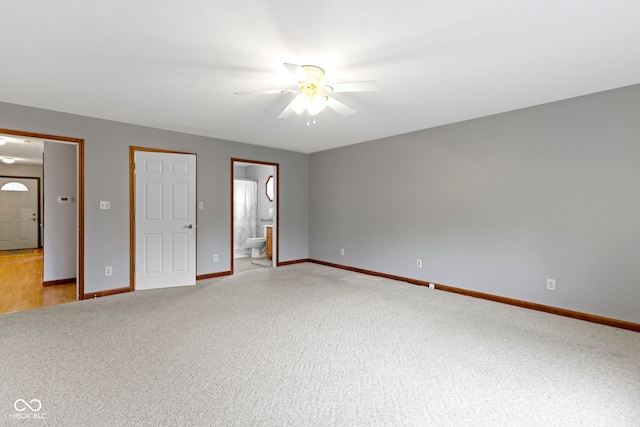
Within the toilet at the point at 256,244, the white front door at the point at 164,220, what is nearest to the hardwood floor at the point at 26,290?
the white front door at the point at 164,220

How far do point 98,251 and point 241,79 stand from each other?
3102 mm

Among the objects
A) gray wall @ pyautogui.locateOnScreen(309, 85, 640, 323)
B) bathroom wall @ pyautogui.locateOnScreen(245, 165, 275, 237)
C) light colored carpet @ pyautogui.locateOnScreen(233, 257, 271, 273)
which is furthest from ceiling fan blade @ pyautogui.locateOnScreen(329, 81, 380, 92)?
bathroom wall @ pyautogui.locateOnScreen(245, 165, 275, 237)

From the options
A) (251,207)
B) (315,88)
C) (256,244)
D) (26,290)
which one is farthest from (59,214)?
(315,88)

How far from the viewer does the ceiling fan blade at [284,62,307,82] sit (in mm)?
2156

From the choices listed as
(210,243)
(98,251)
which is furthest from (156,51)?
(210,243)

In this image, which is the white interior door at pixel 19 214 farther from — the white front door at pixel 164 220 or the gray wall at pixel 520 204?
the gray wall at pixel 520 204

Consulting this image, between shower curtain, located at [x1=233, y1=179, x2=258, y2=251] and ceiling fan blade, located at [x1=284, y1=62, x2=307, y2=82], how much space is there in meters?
5.76

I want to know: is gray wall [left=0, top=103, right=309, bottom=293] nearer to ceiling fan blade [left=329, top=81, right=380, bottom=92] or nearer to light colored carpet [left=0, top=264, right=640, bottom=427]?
light colored carpet [left=0, top=264, right=640, bottom=427]

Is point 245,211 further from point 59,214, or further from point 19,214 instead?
point 19,214

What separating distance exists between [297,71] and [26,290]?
5.09 metres

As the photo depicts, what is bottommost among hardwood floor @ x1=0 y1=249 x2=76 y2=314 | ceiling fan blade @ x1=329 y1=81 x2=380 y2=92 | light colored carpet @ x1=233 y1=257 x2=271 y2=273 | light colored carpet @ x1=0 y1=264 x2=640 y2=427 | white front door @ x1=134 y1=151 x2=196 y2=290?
light colored carpet @ x1=0 y1=264 x2=640 y2=427

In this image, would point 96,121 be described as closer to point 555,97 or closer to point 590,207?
point 555,97

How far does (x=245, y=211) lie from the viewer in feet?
26.7

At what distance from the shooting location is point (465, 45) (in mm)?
2248
